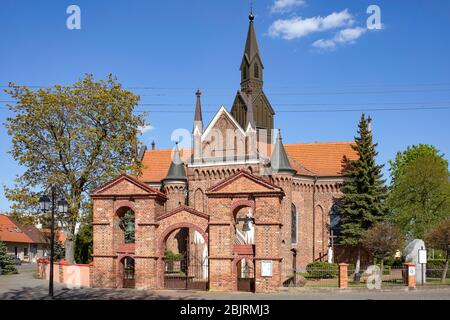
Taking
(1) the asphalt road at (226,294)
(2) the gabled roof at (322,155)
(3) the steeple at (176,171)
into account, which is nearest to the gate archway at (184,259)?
(1) the asphalt road at (226,294)

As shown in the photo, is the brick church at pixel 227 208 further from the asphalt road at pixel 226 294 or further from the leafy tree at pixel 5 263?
the leafy tree at pixel 5 263

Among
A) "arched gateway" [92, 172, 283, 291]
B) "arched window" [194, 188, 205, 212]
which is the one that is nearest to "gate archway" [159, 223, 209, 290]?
"arched gateway" [92, 172, 283, 291]

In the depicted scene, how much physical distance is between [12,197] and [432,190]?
32.8m

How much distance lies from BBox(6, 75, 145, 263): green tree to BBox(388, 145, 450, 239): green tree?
24030mm

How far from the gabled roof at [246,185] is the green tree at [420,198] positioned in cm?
2380

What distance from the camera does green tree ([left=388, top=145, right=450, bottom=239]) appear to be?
44.7 meters

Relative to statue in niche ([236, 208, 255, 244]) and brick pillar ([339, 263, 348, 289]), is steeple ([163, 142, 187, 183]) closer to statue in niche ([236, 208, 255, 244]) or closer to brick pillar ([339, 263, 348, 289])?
statue in niche ([236, 208, 255, 244])

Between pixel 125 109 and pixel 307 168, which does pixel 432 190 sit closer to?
pixel 307 168

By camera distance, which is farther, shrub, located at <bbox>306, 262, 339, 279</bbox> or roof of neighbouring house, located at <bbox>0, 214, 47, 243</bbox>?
roof of neighbouring house, located at <bbox>0, 214, 47, 243</bbox>

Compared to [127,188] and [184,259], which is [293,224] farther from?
[127,188]

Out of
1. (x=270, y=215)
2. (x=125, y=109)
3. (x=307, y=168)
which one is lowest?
(x=270, y=215)

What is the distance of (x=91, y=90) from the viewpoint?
1380 inches
